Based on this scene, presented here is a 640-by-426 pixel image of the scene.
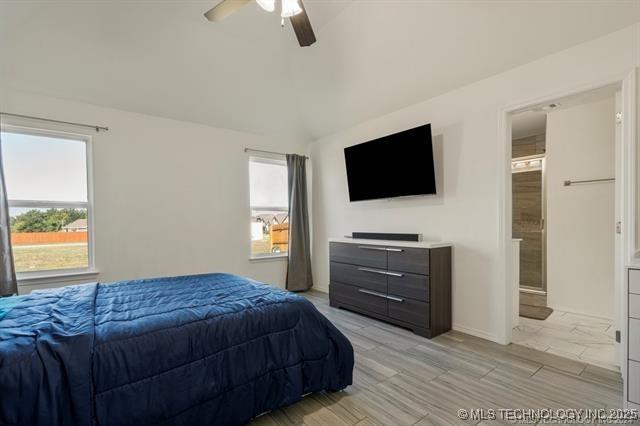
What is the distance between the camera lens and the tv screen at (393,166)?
322 cm

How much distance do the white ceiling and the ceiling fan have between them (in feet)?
3.40

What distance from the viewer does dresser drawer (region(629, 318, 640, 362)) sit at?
171 cm

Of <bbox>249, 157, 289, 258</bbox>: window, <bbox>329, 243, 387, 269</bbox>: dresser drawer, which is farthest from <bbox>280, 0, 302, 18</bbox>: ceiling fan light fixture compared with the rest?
<bbox>249, 157, 289, 258</bbox>: window

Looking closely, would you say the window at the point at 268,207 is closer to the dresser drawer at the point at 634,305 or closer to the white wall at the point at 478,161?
the white wall at the point at 478,161

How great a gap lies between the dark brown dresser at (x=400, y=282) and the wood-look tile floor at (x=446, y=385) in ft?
0.88

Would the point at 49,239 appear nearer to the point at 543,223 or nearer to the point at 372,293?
the point at 372,293

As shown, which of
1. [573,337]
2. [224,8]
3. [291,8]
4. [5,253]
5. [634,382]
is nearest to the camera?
[634,382]

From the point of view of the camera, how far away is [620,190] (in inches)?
85.6

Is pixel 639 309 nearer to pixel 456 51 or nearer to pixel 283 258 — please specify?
pixel 456 51

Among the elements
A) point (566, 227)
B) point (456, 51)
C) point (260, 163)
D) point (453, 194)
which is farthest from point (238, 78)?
point (566, 227)

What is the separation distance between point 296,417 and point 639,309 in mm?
2028

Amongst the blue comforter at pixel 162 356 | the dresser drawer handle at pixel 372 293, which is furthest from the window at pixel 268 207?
the blue comforter at pixel 162 356

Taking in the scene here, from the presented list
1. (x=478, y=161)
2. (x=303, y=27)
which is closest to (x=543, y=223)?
(x=478, y=161)

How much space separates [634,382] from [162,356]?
253cm
